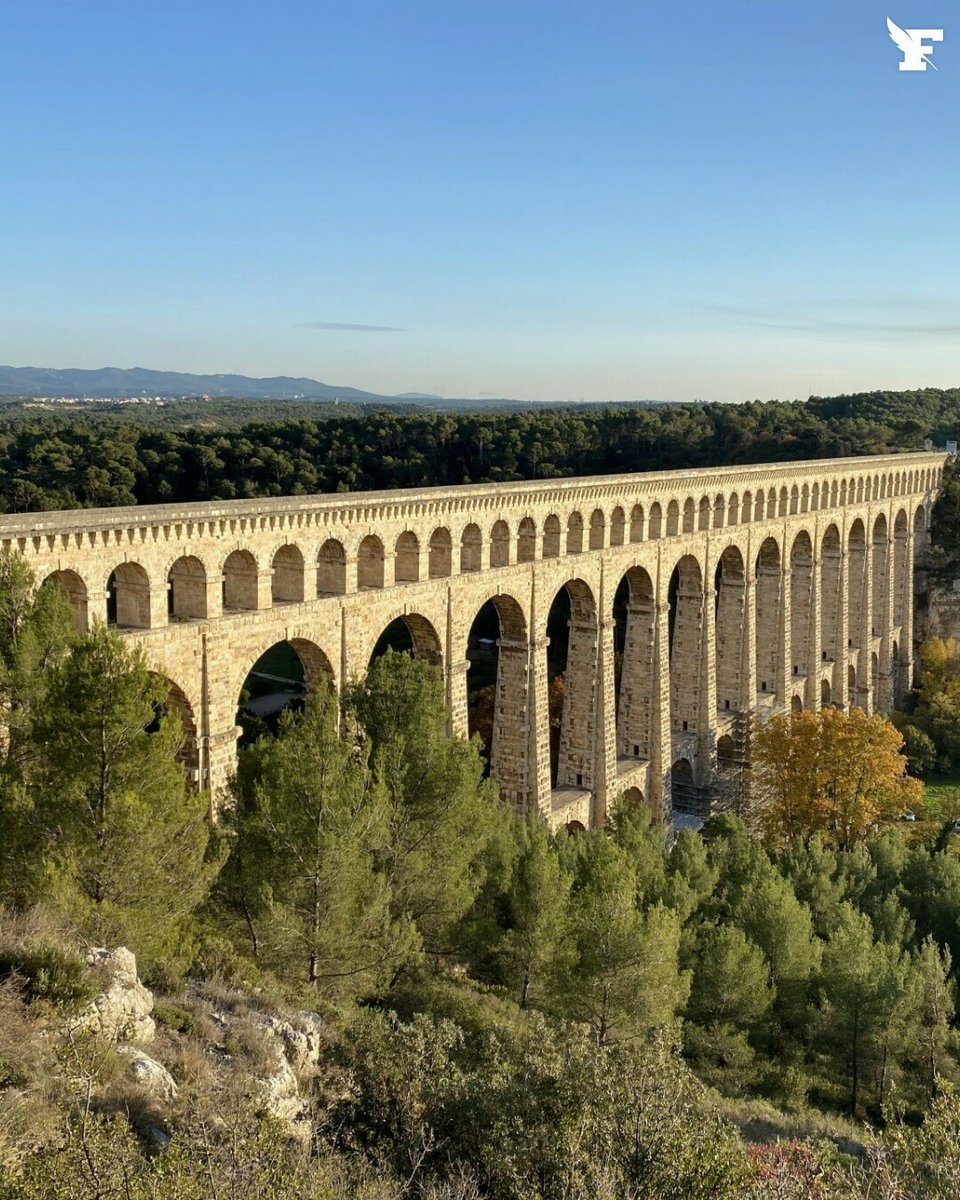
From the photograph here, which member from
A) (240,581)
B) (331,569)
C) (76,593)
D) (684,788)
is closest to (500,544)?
(331,569)

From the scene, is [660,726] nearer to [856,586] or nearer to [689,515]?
[689,515]

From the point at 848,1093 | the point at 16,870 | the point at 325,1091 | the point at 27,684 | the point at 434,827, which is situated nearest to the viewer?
the point at 325,1091

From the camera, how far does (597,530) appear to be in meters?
37.3

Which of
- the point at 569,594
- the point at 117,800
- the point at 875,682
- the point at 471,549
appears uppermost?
the point at 471,549

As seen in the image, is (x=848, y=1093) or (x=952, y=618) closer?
(x=848, y=1093)

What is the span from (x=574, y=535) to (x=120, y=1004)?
26331 millimetres

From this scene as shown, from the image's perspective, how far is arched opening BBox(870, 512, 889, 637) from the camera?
6237 centimetres

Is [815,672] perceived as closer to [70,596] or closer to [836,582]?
[836,582]

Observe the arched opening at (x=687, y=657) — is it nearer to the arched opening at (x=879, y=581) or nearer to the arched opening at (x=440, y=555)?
the arched opening at (x=440, y=555)

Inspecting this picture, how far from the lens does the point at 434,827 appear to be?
20.5 m

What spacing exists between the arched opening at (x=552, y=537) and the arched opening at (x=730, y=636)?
1408 centimetres

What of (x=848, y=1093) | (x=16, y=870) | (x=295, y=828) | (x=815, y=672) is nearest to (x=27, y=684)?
(x=16, y=870)

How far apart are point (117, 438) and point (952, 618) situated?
53376 mm

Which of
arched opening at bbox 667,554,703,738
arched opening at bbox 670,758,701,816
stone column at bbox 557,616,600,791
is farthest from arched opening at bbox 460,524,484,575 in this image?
arched opening at bbox 670,758,701,816
